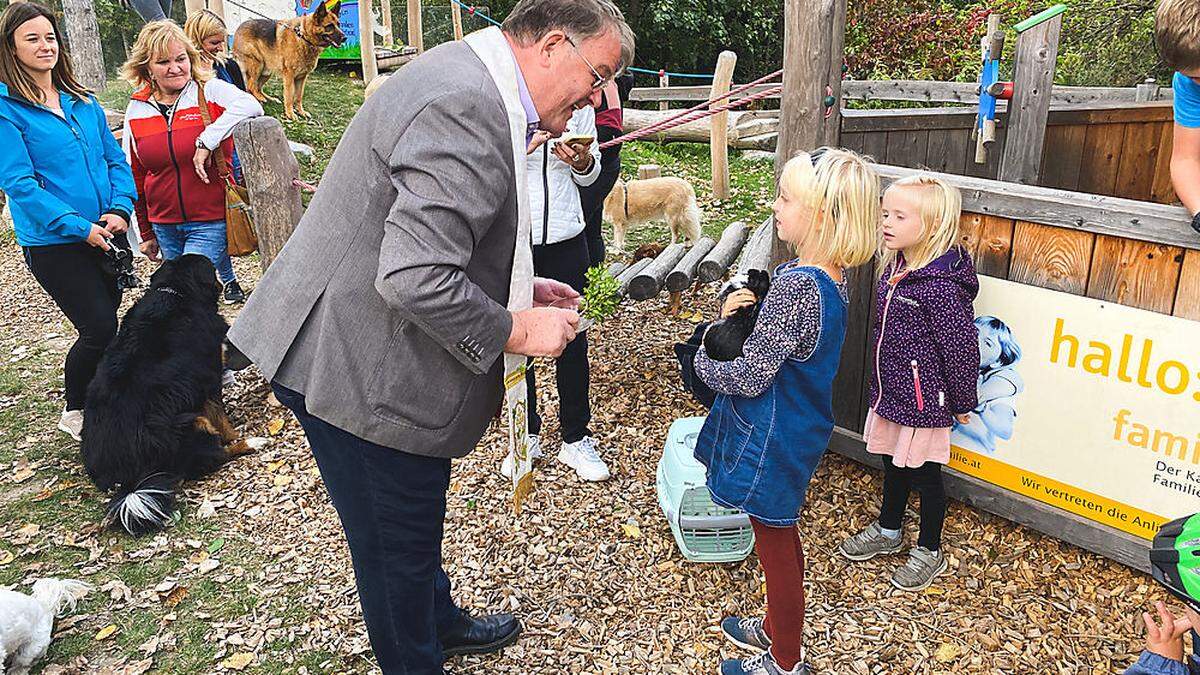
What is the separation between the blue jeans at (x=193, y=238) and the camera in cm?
522

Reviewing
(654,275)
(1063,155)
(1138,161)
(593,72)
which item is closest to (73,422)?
(654,275)

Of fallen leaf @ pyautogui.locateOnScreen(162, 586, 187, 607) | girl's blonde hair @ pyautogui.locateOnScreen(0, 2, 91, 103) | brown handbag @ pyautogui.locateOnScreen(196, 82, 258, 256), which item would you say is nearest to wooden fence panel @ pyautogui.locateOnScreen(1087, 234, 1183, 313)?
fallen leaf @ pyautogui.locateOnScreen(162, 586, 187, 607)

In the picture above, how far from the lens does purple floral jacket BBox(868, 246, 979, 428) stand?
2984 millimetres

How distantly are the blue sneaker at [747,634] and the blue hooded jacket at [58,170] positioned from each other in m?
3.45

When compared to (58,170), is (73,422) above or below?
below

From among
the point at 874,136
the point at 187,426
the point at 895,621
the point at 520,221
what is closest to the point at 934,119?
the point at 874,136

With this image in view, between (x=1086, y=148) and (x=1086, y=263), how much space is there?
9.07ft

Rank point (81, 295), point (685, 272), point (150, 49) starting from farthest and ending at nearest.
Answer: point (685, 272), point (150, 49), point (81, 295)

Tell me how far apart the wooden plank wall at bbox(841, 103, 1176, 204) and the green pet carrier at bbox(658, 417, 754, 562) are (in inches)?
89.3

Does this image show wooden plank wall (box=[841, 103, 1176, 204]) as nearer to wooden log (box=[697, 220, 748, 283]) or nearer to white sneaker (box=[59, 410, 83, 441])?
wooden log (box=[697, 220, 748, 283])

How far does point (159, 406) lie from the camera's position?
4066mm

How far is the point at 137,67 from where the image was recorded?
4801mm

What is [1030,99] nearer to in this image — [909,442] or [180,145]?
[909,442]

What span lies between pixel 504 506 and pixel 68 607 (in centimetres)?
179
